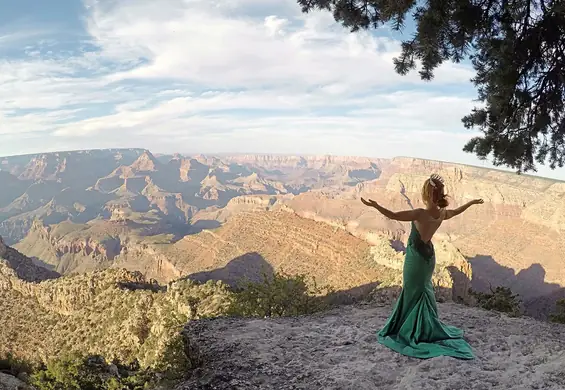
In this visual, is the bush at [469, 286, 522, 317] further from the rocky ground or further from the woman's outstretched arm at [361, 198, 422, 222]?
the woman's outstretched arm at [361, 198, 422, 222]

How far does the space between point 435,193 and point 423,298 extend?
2.14 meters

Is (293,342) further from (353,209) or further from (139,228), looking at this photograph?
(139,228)

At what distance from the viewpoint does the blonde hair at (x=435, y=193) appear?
791 cm

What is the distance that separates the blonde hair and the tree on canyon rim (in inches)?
87.6

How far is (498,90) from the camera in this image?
27.4 ft

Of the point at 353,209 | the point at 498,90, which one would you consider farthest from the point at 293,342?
the point at 353,209

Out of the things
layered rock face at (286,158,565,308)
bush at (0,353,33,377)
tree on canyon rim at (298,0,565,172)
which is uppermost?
tree on canyon rim at (298,0,565,172)

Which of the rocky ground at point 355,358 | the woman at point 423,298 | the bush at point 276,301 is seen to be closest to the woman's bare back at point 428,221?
the woman at point 423,298

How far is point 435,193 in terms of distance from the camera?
7898 mm

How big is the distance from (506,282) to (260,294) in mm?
76931

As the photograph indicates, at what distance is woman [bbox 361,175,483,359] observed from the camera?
25.9 ft

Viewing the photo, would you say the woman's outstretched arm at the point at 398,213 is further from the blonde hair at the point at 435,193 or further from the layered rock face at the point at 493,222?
the layered rock face at the point at 493,222

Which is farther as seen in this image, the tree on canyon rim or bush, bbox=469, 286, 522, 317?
bush, bbox=469, 286, 522, 317

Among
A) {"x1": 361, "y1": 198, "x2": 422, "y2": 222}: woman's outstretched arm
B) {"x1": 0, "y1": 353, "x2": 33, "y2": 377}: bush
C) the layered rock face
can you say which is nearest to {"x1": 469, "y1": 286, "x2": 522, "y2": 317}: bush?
{"x1": 361, "y1": 198, "x2": 422, "y2": 222}: woman's outstretched arm
